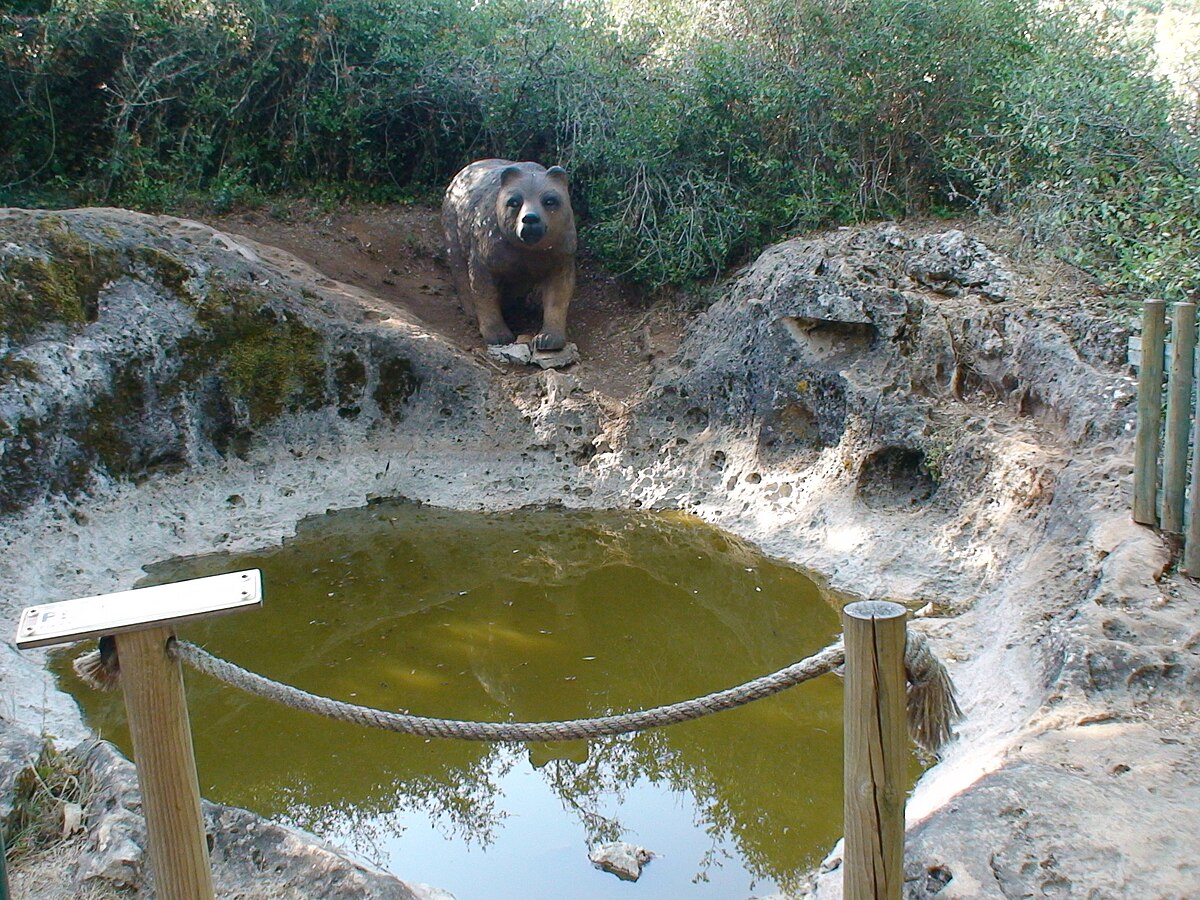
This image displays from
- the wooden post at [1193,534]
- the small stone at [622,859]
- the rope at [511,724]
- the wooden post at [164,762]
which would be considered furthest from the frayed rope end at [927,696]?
the wooden post at [1193,534]

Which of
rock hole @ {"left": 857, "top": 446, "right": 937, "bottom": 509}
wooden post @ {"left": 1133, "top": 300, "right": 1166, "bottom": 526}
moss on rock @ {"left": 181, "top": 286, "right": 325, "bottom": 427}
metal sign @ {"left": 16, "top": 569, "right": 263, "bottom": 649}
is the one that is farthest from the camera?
moss on rock @ {"left": 181, "top": 286, "right": 325, "bottom": 427}

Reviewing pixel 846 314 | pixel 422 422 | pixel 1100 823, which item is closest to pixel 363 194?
pixel 422 422

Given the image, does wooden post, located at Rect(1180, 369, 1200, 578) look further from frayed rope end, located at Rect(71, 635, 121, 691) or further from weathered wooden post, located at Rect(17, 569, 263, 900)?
frayed rope end, located at Rect(71, 635, 121, 691)

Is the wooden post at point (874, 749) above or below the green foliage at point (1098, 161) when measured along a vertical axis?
below

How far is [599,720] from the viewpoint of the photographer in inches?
92.2

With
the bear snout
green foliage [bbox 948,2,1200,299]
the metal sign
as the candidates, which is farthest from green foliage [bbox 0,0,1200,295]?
the metal sign

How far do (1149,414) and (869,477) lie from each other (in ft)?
6.25

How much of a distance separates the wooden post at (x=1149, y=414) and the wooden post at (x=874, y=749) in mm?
2616

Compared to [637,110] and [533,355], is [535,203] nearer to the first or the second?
[533,355]

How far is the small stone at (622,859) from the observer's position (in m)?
3.31

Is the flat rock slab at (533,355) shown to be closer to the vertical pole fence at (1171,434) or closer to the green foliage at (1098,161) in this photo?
the green foliage at (1098,161)

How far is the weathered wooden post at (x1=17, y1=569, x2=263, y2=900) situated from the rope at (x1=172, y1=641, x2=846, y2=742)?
85 millimetres

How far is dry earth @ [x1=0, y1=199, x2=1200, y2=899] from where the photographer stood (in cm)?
291

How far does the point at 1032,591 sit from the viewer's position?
446 cm
